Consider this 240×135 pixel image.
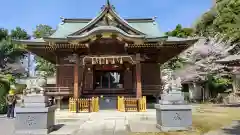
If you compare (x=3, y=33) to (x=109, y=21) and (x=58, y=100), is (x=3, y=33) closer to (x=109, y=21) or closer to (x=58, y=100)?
(x=58, y=100)

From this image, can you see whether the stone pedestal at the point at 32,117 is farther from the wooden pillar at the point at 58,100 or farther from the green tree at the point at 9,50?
the green tree at the point at 9,50

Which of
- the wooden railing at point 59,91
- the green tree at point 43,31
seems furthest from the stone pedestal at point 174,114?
the green tree at point 43,31

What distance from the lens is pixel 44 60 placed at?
4081 cm

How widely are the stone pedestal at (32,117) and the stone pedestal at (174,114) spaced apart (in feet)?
14.6

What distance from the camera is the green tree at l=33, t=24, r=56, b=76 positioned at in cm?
3940

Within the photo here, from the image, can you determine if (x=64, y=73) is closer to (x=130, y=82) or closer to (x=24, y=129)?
(x=130, y=82)

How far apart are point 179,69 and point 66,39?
17474 millimetres

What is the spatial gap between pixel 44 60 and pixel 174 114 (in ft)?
114

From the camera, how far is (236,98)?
26.1m

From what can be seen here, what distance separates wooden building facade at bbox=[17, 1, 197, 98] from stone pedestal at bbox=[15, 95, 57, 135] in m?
8.28

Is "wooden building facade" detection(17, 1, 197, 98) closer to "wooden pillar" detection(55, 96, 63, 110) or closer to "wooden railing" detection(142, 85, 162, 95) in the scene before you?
"wooden railing" detection(142, 85, 162, 95)

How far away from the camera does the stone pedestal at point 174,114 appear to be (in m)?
9.48

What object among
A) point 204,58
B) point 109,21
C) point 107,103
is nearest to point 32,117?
point 107,103

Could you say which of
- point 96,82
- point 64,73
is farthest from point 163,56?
point 64,73
